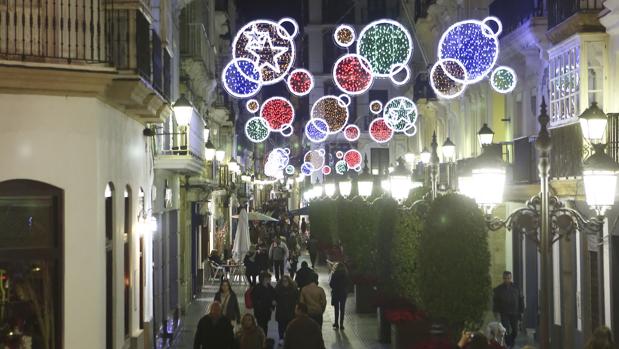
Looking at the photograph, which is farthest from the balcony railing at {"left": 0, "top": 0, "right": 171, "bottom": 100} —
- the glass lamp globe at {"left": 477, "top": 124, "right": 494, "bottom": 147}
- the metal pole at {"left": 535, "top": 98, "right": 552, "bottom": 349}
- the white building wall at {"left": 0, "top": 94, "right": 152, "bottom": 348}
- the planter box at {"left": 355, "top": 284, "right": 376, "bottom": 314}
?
the planter box at {"left": 355, "top": 284, "right": 376, "bottom": 314}

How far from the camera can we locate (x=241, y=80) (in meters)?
27.4

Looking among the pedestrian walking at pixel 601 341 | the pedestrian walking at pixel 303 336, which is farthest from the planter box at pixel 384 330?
the pedestrian walking at pixel 601 341

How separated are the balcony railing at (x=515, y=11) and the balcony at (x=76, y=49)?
12.8 metres

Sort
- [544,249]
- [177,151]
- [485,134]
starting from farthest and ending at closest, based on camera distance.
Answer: [177,151]
[485,134]
[544,249]

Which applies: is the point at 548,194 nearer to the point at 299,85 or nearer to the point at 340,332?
the point at 340,332

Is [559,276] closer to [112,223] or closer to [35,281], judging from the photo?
[112,223]

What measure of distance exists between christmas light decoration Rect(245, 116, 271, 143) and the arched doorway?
24961 mm

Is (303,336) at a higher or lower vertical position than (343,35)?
lower

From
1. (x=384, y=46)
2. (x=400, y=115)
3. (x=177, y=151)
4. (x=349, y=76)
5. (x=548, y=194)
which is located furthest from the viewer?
(x=400, y=115)

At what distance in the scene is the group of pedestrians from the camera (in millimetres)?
14625

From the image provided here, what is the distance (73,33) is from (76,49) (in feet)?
2.75

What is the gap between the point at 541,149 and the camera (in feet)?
35.6

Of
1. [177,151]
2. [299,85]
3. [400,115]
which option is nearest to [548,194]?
[177,151]

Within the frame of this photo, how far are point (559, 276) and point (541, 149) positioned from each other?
40.8 ft
